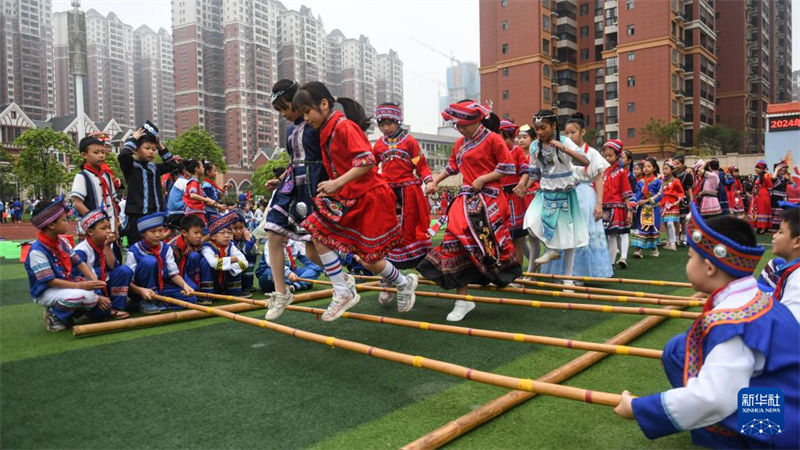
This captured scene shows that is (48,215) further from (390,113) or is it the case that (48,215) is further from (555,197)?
(555,197)

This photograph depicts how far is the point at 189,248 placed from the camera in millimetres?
5777

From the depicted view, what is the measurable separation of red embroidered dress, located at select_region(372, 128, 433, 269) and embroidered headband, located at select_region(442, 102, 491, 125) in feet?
3.24

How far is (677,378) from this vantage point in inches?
79.6

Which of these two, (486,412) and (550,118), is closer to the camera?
(486,412)

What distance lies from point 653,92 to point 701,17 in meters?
8.67

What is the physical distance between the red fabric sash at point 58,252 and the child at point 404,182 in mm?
2613

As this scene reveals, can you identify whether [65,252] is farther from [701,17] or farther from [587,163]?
[701,17]

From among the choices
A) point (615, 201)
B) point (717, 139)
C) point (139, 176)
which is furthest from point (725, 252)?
point (717, 139)

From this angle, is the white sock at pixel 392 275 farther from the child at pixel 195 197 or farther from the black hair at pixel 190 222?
the child at pixel 195 197

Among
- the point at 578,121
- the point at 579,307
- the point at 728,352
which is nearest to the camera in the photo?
the point at 728,352

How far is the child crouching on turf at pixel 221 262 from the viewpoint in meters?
5.77

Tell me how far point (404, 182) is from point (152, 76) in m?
100

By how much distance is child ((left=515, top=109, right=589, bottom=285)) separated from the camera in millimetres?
5660

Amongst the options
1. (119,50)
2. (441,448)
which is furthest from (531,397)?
(119,50)
